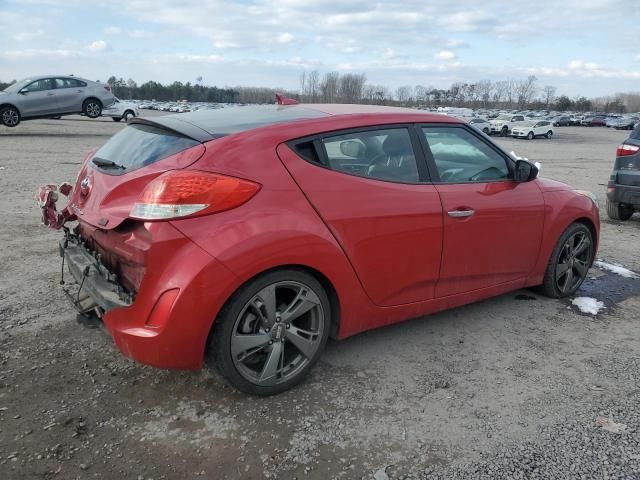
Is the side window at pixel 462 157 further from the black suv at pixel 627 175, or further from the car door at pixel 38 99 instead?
the car door at pixel 38 99

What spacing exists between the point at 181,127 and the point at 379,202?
1246 mm

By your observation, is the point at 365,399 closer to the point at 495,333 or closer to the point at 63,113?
the point at 495,333

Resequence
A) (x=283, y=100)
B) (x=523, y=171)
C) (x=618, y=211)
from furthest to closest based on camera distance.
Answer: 1. (x=618, y=211)
2. (x=283, y=100)
3. (x=523, y=171)

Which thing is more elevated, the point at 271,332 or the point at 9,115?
the point at 9,115

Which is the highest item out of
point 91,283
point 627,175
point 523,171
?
point 523,171

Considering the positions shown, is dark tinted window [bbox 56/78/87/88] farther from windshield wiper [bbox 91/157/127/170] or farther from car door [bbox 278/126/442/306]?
car door [bbox 278/126/442/306]

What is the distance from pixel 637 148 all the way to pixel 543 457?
20.3 ft

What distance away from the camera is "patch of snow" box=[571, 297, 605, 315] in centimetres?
448

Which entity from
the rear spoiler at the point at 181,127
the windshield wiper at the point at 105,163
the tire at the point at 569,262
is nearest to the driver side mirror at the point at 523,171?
the tire at the point at 569,262

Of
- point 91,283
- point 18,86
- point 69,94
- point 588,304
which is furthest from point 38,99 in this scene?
point 588,304

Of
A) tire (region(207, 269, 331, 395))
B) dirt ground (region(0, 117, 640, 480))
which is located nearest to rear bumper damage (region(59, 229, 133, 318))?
dirt ground (region(0, 117, 640, 480))

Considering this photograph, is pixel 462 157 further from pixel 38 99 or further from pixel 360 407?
pixel 38 99

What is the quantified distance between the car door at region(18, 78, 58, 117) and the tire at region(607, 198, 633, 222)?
18.1 meters

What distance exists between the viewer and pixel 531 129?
129ft
